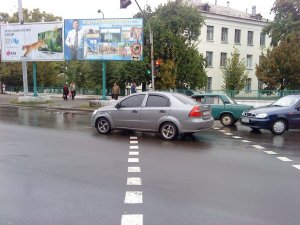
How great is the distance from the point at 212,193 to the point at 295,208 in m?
1.25

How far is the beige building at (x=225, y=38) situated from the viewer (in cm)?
5062

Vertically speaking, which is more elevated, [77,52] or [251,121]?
[77,52]

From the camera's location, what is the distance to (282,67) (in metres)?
30.9

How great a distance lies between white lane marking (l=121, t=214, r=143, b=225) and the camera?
4707 millimetres

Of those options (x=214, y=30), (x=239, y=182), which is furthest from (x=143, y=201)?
(x=214, y=30)

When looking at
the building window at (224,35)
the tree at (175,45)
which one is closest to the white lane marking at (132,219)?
the tree at (175,45)

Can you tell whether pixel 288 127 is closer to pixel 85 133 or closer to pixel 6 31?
pixel 85 133

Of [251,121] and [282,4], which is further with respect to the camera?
[282,4]

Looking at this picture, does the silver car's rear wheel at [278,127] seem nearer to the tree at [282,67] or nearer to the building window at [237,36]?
the tree at [282,67]

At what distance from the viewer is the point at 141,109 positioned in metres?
11.9

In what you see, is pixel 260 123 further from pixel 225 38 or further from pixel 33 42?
pixel 225 38

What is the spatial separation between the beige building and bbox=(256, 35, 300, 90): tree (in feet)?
55.8

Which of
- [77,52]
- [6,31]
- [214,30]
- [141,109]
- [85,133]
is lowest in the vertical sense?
[85,133]

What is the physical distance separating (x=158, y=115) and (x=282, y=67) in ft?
73.7
